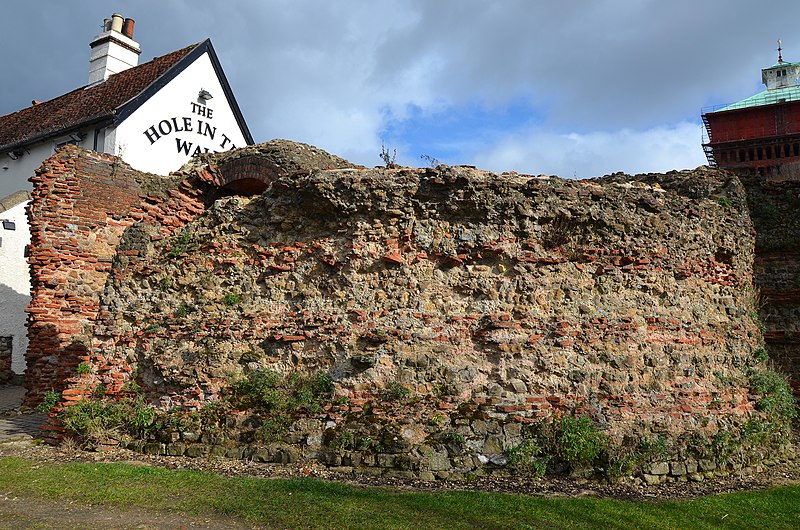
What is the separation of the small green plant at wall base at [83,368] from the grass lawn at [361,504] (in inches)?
73.8

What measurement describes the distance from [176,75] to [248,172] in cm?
911

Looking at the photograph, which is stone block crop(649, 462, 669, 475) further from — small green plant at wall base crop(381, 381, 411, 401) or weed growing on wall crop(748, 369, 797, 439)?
small green plant at wall base crop(381, 381, 411, 401)

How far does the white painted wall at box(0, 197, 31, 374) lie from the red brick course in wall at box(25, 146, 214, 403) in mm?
7057

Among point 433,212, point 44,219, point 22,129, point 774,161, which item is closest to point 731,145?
point 774,161

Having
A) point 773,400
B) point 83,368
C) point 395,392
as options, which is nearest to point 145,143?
point 83,368

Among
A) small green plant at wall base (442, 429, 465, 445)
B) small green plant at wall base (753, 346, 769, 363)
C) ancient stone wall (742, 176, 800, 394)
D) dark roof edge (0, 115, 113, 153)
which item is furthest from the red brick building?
dark roof edge (0, 115, 113, 153)

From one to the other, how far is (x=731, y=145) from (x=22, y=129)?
2886 cm

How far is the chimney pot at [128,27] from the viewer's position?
20078 mm

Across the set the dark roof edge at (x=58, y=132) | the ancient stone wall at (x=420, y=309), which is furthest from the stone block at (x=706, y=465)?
the dark roof edge at (x=58, y=132)

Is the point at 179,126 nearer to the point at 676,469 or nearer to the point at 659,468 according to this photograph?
the point at 659,468

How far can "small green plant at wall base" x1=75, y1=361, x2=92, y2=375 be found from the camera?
27.4 ft

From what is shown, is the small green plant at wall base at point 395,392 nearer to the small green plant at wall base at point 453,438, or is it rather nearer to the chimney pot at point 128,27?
the small green plant at wall base at point 453,438

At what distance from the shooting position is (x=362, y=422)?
719cm

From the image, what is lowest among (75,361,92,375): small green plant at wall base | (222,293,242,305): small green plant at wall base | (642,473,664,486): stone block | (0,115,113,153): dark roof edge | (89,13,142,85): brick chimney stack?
(642,473,664,486): stone block
